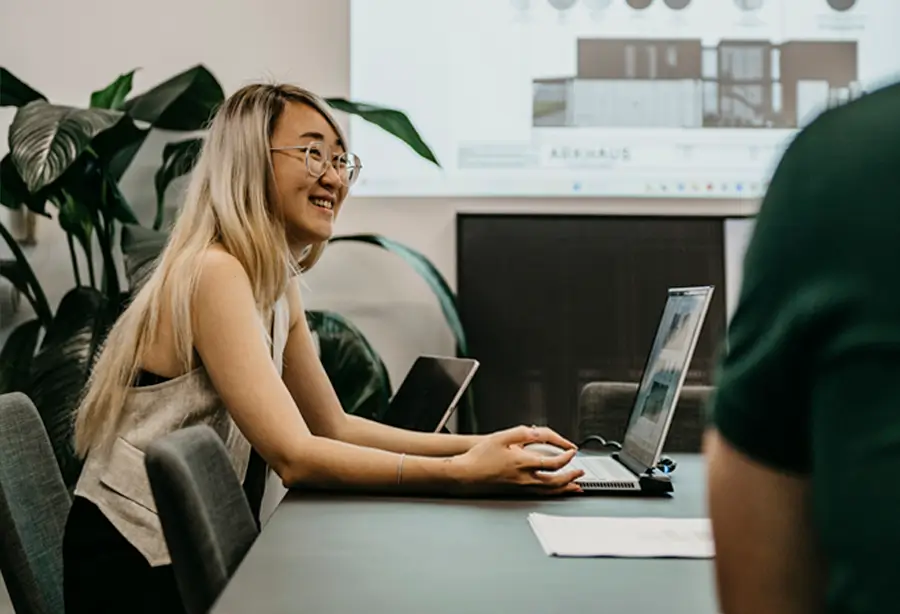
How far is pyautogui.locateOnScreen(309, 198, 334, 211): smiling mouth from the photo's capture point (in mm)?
1774

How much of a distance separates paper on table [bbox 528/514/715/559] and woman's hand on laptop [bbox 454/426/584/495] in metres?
0.12

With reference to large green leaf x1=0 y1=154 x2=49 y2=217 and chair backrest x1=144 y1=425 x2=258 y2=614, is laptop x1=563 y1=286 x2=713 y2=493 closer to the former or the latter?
chair backrest x1=144 y1=425 x2=258 y2=614

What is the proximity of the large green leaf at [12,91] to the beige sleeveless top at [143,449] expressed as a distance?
54.5 inches

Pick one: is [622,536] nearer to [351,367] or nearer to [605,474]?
[605,474]

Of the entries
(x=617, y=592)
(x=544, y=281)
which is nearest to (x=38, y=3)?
(x=544, y=281)

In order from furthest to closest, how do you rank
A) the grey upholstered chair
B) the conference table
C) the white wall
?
1. the white wall
2. the grey upholstered chair
3. the conference table

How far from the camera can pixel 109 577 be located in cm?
138

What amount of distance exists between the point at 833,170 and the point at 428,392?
5.39 feet

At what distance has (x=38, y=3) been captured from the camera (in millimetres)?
2961

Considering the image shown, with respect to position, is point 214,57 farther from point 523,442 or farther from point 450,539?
point 450,539

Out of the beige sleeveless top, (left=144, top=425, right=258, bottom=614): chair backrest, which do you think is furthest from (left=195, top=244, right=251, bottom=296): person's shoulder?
(left=144, top=425, right=258, bottom=614): chair backrest

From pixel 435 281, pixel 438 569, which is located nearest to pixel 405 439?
pixel 438 569

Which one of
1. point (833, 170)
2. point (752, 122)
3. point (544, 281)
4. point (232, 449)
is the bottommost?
point (232, 449)

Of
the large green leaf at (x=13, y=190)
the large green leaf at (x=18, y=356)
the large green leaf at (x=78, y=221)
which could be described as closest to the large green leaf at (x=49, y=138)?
the large green leaf at (x=13, y=190)
